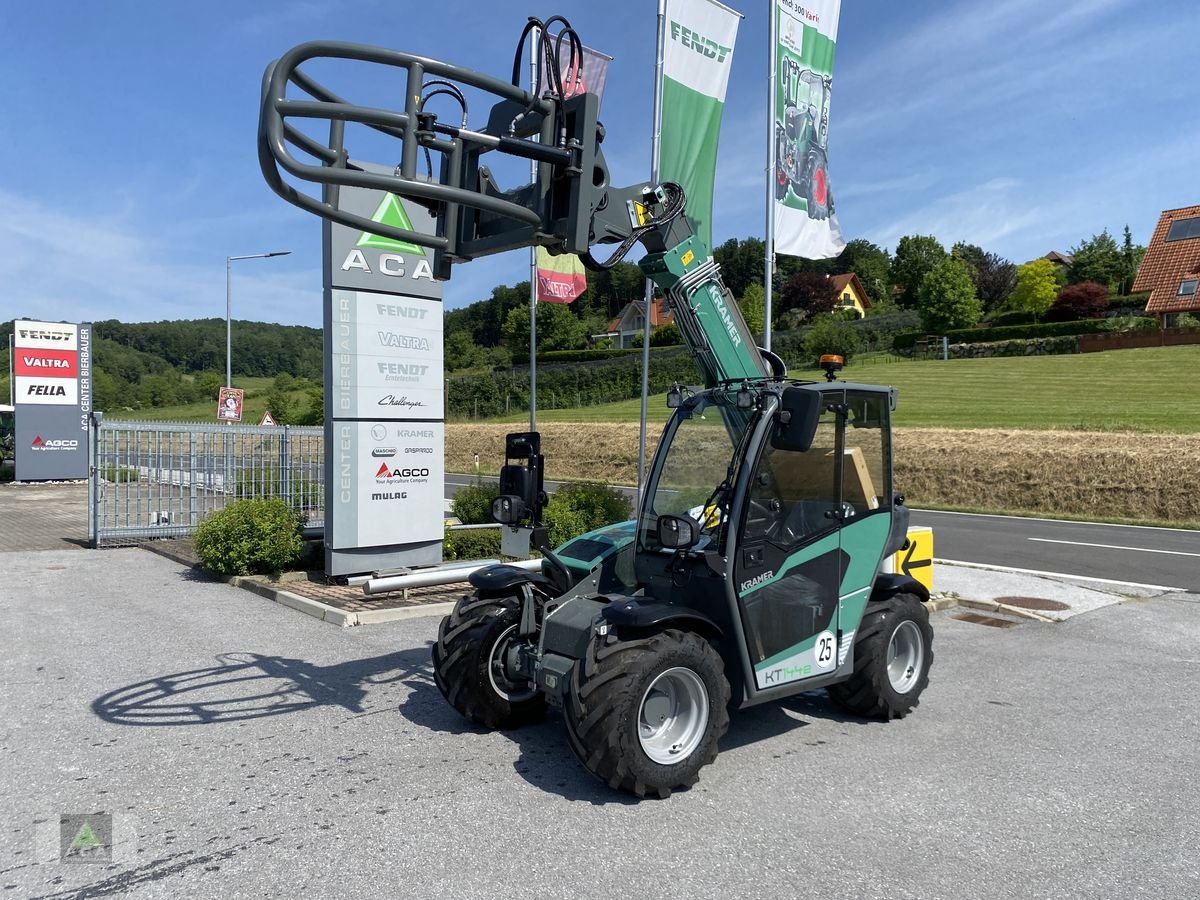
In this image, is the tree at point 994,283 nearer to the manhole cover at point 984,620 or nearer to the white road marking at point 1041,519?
the white road marking at point 1041,519

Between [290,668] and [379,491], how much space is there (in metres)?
3.83

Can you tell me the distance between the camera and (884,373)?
52562 mm

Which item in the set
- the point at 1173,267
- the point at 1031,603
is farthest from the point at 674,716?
the point at 1173,267

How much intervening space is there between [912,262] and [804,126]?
95.3 meters

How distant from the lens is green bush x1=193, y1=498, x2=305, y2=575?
10875mm

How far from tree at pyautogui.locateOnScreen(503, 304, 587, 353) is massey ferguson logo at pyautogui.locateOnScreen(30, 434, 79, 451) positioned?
118 ft

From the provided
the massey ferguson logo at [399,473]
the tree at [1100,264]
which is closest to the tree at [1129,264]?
the tree at [1100,264]

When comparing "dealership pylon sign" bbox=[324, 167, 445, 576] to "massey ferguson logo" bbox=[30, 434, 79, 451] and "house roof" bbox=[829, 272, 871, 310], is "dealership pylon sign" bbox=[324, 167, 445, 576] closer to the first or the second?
"massey ferguson logo" bbox=[30, 434, 79, 451]

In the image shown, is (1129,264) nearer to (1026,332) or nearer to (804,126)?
(1026,332)

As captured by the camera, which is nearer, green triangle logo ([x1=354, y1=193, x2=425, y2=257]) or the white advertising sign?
green triangle logo ([x1=354, y1=193, x2=425, y2=257])

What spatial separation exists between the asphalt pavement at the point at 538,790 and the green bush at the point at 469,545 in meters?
4.36

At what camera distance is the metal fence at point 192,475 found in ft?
46.8

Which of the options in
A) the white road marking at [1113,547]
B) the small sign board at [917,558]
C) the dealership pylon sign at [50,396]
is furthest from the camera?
the dealership pylon sign at [50,396]

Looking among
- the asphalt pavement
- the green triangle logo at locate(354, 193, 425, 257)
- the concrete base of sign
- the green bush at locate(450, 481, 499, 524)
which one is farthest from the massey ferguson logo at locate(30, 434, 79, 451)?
the asphalt pavement
